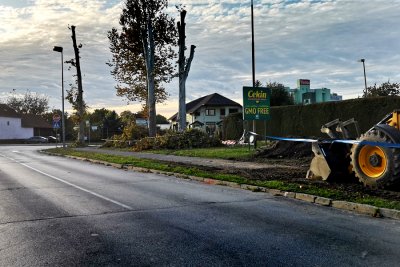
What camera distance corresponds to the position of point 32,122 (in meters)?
91.2

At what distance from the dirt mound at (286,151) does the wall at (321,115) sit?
4304 mm

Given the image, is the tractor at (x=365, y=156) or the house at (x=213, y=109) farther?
the house at (x=213, y=109)

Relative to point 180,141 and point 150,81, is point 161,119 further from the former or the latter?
point 180,141

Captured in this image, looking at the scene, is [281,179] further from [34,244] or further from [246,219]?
[34,244]

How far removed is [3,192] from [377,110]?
21.6 metres

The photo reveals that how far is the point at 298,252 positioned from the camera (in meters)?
5.32

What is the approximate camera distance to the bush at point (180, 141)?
29.9 m

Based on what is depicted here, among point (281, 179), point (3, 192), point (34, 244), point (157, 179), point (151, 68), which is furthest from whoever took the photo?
point (151, 68)

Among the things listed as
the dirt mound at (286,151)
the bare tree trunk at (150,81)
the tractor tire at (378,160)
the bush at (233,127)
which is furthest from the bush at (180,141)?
the tractor tire at (378,160)

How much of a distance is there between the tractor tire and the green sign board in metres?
12.3

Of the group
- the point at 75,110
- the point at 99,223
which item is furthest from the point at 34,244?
the point at 75,110

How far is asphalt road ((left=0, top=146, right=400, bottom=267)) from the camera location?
16.8ft

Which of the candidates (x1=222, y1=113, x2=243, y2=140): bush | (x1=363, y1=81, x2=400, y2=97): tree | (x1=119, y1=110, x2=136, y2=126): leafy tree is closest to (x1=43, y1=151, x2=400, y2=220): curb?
(x1=222, y1=113, x2=243, y2=140): bush

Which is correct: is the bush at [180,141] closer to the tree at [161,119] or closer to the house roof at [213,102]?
the house roof at [213,102]
